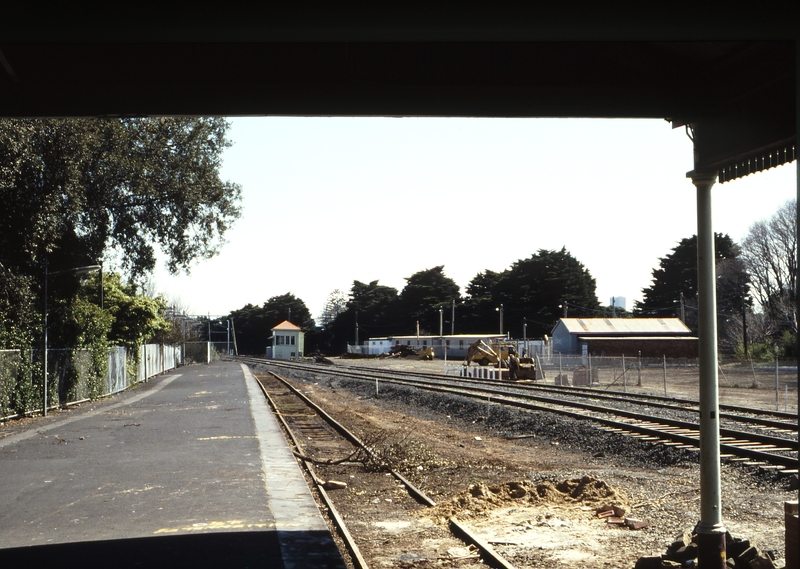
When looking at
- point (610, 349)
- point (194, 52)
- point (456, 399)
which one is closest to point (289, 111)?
point (194, 52)

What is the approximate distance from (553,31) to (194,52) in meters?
3.43

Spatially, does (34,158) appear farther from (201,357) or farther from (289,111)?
(201,357)

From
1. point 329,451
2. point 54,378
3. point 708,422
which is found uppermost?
point 708,422

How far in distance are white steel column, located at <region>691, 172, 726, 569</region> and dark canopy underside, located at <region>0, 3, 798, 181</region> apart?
87cm

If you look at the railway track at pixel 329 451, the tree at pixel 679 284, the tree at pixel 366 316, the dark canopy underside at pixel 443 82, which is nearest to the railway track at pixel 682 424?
the railway track at pixel 329 451

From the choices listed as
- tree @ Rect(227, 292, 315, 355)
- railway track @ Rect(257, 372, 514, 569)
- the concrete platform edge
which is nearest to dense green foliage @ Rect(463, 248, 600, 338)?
tree @ Rect(227, 292, 315, 355)

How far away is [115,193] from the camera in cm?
3133

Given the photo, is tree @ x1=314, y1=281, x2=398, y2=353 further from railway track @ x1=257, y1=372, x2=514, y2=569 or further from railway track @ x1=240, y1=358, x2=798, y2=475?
railway track @ x1=240, y1=358, x2=798, y2=475

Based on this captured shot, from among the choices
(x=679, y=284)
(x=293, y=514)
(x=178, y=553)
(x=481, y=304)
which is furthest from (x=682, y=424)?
(x=481, y=304)

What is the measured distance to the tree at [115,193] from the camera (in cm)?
2155

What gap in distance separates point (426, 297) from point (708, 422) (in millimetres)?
113015

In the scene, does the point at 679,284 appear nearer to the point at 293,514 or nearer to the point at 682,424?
the point at 682,424

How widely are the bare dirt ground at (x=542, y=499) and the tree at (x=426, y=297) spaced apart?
324ft

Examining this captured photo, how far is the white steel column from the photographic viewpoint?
6.56 m
